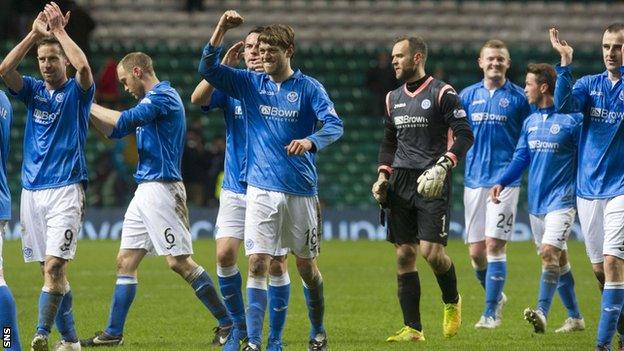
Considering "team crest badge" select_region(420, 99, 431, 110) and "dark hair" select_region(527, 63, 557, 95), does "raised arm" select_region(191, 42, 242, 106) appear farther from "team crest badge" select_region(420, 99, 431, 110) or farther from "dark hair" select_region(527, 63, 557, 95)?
"dark hair" select_region(527, 63, 557, 95)

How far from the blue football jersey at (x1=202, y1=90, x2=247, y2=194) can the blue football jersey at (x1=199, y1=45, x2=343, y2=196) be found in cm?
95

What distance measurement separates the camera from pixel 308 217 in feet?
29.9

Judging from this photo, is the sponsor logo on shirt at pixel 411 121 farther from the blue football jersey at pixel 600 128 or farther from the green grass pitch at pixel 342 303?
the green grass pitch at pixel 342 303

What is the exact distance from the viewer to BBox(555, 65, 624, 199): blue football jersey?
9.30 meters

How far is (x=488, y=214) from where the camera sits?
39.7 ft

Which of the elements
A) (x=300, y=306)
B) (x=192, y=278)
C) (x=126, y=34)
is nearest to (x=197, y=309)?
(x=300, y=306)

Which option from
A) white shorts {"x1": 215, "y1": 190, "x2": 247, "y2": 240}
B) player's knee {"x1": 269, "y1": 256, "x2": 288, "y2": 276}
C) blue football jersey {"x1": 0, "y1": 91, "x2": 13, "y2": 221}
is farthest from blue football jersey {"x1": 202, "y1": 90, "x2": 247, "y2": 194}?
blue football jersey {"x1": 0, "y1": 91, "x2": 13, "y2": 221}

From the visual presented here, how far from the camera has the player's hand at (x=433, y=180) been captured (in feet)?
32.4

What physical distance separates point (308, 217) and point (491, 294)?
10.7 feet

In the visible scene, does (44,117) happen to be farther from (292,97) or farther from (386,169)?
(386,169)

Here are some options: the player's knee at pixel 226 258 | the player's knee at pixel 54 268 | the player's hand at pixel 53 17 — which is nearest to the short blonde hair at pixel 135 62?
the player's hand at pixel 53 17

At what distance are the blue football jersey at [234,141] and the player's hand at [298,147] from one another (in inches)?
65.2

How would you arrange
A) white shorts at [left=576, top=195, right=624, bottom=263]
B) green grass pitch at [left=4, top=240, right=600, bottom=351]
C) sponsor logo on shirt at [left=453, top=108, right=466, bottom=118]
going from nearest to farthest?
1. white shorts at [left=576, top=195, right=624, bottom=263]
2. sponsor logo on shirt at [left=453, top=108, right=466, bottom=118]
3. green grass pitch at [left=4, top=240, right=600, bottom=351]

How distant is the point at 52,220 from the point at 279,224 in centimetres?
163
